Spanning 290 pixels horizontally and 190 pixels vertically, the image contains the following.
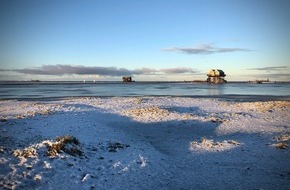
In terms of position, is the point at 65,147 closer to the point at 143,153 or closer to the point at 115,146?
the point at 115,146

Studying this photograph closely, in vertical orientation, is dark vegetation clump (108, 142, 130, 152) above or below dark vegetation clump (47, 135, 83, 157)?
below

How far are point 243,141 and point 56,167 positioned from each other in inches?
421

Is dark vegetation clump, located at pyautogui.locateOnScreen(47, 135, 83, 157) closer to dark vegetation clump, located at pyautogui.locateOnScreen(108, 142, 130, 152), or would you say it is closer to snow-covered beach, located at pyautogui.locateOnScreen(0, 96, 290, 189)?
snow-covered beach, located at pyautogui.locateOnScreen(0, 96, 290, 189)

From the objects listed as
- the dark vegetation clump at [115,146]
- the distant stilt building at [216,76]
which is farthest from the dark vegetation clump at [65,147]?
the distant stilt building at [216,76]

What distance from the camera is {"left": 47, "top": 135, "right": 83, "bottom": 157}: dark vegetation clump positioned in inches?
403

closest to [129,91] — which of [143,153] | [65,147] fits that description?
[143,153]

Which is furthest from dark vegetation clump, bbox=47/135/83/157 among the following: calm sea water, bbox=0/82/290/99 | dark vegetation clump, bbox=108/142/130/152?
calm sea water, bbox=0/82/290/99

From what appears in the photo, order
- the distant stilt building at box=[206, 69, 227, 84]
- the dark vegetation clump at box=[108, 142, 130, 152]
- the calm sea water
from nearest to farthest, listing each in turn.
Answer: the dark vegetation clump at box=[108, 142, 130, 152]
the calm sea water
the distant stilt building at box=[206, 69, 227, 84]

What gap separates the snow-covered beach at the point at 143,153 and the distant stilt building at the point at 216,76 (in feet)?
442

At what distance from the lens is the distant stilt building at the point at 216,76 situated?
149375 mm

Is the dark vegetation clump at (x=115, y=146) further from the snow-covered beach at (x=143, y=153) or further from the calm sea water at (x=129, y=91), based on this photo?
the calm sea water at (x=129, y=91)

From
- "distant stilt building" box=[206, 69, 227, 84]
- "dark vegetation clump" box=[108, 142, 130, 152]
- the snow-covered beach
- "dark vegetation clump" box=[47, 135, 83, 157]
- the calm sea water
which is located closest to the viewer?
the snow-covered beach

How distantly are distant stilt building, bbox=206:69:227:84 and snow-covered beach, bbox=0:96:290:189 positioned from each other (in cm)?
13462

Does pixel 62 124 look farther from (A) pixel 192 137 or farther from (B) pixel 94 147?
(A) pixel 192 137
